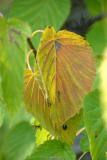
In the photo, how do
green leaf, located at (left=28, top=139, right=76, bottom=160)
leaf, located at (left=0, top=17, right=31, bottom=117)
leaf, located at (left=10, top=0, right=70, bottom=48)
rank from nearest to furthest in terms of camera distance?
leaf, located at (left=0, top=17, right=31, bottom=117) → green leaf, located at (left=28, top=139, right=76, bottom=160) → leaf, located at (left=10, top=0, right=70, bottom=48)

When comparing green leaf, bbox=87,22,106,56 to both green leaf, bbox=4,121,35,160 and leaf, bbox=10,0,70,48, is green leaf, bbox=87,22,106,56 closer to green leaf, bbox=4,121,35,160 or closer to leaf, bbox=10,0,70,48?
leaf, bbox=10,0,70,48

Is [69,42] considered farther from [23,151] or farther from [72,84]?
[23,151]

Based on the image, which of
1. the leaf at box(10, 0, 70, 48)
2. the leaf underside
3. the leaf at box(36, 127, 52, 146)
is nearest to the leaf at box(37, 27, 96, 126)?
the leaf underside

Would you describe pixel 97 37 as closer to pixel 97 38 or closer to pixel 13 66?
pixel 97 38

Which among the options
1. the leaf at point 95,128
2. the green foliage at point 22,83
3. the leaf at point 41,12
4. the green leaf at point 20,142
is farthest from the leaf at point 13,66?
the green leaf at point 20,142

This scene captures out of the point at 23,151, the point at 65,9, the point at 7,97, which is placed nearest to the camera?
the point at 7,97

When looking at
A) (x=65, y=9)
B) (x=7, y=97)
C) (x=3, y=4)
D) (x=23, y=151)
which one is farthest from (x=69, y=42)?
(x=23, y=151)

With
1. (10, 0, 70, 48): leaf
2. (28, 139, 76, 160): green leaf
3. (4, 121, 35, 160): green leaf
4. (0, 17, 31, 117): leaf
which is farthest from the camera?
(4, 121, 35, 160): green leaf
